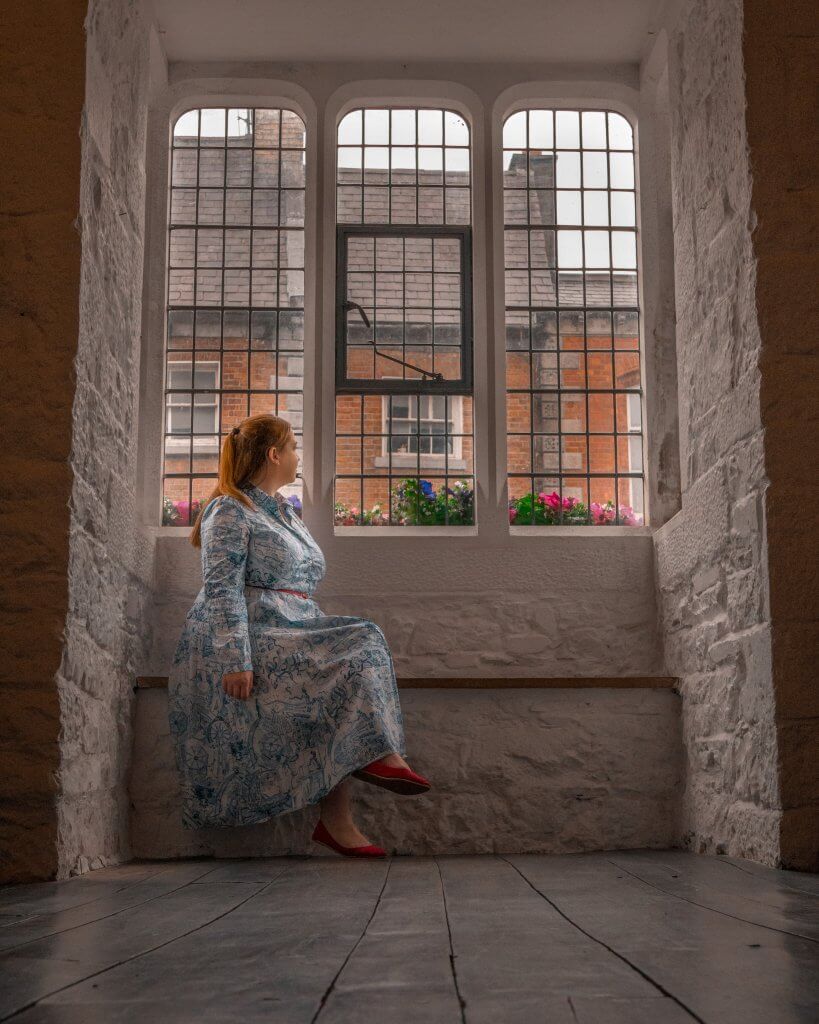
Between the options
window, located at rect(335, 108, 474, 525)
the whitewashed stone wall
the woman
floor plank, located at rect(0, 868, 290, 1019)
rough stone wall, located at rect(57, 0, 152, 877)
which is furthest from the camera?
window, located at rect(335, 108, 474, 525)

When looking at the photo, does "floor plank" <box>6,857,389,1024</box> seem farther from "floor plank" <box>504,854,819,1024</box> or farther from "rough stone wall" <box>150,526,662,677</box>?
"rough stone wall" <box>150,526,662,677</box>

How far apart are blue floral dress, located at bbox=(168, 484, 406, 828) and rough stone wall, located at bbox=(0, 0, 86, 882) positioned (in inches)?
29.3

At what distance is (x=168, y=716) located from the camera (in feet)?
14.1

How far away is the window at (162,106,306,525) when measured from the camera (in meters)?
5.48

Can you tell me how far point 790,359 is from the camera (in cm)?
362

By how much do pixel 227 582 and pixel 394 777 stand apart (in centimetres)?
89

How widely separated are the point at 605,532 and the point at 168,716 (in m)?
2.05

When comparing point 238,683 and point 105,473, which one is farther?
point 105,473

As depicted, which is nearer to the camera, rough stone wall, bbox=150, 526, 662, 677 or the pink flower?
rough stone wall, bbox=150, 526, 662, 677

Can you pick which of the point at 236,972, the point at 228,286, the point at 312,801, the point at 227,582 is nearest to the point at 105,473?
the point at 227,582

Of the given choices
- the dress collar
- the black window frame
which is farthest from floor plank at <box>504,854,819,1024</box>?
the black window frame

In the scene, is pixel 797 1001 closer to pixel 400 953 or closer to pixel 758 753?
pixel 400 953

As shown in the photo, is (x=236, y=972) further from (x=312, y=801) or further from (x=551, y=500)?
(x=551, y=500)

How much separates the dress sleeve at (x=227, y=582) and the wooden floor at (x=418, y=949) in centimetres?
85
